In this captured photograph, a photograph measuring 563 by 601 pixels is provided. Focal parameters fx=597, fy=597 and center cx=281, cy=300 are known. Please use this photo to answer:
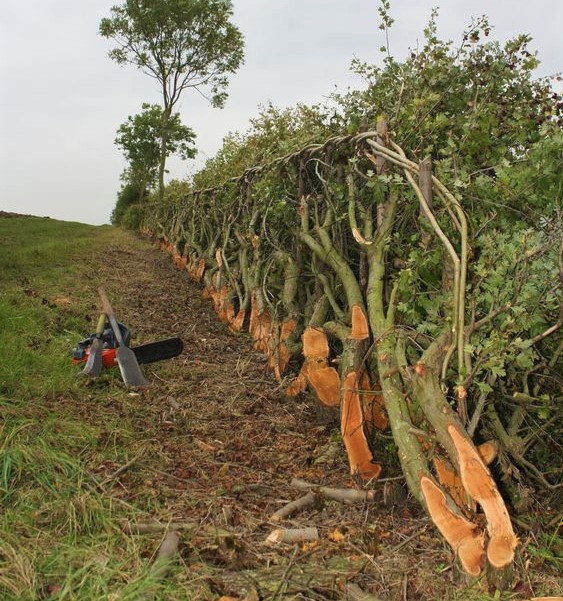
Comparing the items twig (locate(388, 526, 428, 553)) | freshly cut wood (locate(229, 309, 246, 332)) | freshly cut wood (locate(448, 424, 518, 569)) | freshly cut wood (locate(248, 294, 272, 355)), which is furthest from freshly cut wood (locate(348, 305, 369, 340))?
freshly cut wood (locate(229, 309, 246, 332))

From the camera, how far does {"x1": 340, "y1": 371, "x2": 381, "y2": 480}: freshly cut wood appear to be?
3.71 m

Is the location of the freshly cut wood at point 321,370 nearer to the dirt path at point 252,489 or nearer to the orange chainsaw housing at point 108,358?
the dirt path at point 252,489

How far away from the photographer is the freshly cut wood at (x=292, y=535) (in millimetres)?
2854

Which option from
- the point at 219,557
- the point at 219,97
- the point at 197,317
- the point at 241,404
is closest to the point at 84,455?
the point at 219,557

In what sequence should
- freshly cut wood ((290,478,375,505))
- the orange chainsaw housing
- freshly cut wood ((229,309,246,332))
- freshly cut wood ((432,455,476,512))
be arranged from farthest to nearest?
freshly cut wood ((229,309,246,332)) < the orange chainsaw housing < freshly cut wood ((290,478,375,505)) < freshly cut wood ((432,455,476,512))

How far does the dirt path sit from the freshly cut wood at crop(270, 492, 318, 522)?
0.04m

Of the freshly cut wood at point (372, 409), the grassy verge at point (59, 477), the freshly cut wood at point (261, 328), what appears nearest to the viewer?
the grassy verge at point (59, 477)

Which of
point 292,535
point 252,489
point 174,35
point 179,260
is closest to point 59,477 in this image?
point 252,489

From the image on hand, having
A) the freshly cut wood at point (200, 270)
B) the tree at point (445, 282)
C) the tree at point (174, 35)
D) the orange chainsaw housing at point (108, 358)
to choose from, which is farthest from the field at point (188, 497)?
the tree at point (174, 35)

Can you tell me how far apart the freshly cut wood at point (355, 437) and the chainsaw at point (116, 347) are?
2386 mm

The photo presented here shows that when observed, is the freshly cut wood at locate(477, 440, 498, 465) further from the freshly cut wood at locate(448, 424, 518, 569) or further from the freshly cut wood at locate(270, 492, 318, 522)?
the freshly cut wood at locate(270, 492, 318, 522)

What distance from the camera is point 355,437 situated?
377 cm

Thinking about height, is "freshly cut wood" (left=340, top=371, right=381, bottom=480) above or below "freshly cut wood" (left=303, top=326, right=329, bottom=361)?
below

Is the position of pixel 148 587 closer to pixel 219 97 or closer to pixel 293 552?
pixel 293 552
